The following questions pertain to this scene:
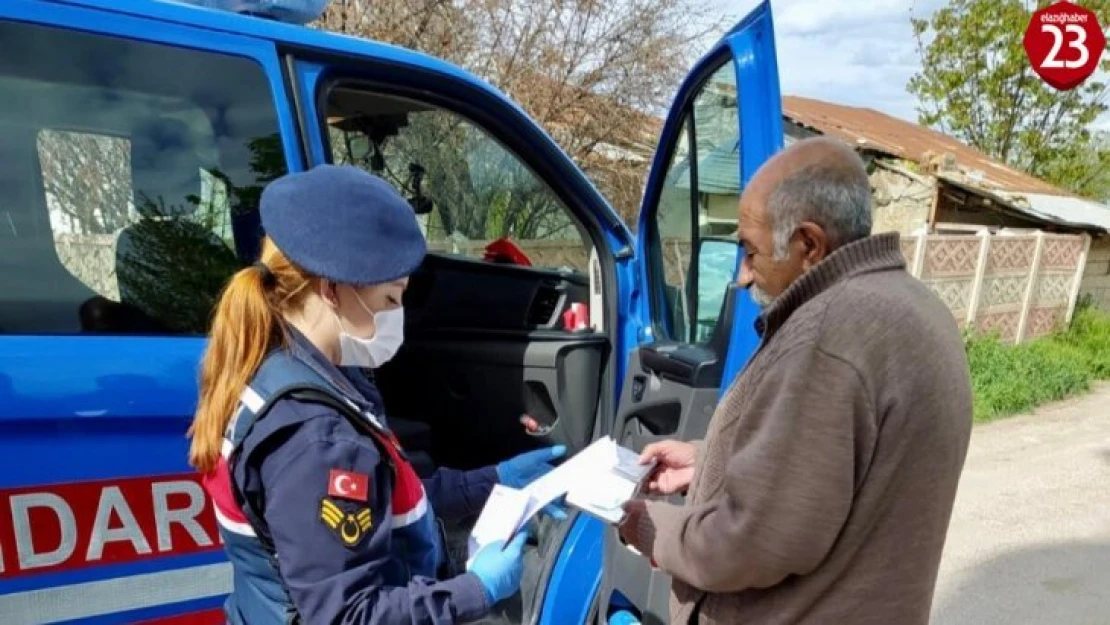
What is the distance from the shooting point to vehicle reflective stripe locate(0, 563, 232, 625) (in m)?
1.57

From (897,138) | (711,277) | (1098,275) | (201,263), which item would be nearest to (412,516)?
(201,263)

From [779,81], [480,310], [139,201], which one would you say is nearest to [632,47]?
[480,310]

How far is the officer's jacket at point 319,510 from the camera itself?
117 cm

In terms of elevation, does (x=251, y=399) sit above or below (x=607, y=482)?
above

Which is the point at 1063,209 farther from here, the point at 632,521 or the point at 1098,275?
the point at 632,521

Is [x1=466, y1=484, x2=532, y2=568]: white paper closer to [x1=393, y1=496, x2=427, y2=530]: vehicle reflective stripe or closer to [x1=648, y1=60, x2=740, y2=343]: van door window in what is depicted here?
[x1=393, y1=496, x2=427, y2=530]: vehicle reflective stripe

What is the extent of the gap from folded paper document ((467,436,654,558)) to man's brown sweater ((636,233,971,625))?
32 cm

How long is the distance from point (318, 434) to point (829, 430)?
73cm

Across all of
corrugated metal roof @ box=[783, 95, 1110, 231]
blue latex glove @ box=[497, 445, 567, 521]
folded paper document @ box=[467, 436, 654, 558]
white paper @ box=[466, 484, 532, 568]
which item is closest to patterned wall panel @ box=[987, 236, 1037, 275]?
corrugated metal roof @ box=[783, 95, 1110, 231]

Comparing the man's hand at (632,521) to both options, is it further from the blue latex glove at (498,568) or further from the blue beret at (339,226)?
the blue beret at (339,226)

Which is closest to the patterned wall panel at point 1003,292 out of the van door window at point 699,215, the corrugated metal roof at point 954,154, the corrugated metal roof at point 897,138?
the corrugated metal roof at point 954,154

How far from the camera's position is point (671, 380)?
7.46ft

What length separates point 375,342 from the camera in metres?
1.43

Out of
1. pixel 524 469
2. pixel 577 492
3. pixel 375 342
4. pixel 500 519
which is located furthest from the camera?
pixel 524 469
